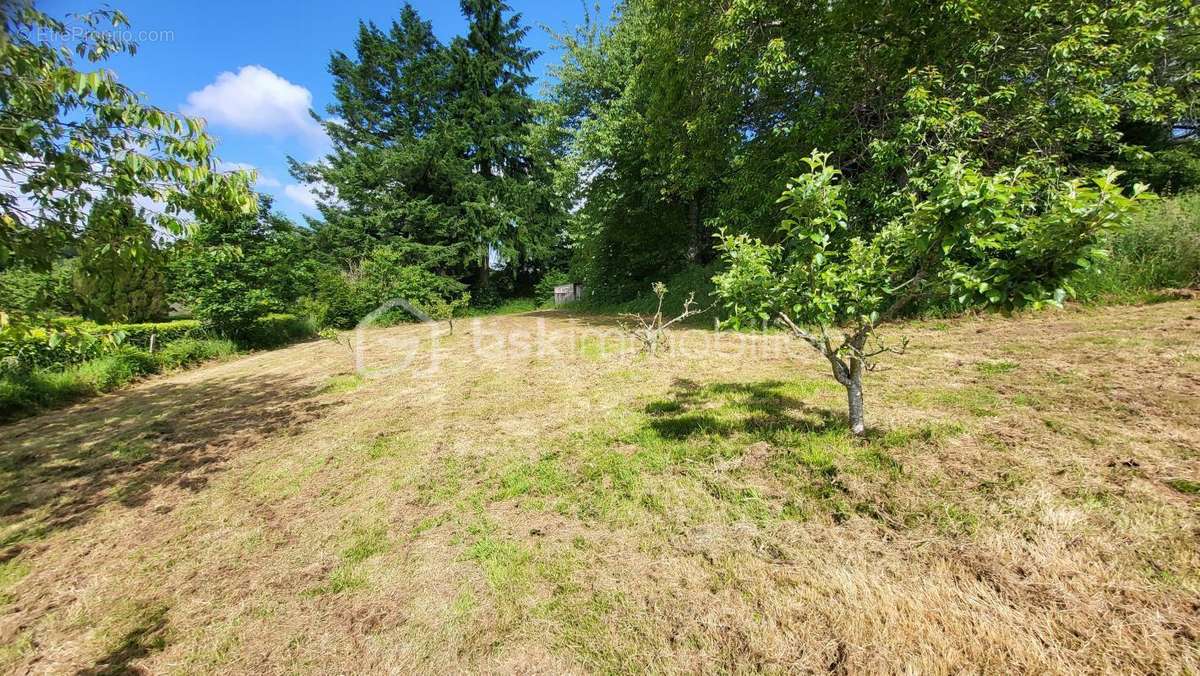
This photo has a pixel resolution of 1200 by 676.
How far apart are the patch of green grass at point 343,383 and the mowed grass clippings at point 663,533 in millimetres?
1904

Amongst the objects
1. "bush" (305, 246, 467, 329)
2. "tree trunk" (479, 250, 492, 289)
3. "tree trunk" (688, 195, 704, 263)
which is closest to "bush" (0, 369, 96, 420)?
"bush" (305, 246, 467, 329)

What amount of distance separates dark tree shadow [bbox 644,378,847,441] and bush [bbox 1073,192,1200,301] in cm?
721

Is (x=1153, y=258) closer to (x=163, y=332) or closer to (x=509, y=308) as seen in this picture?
(x=163, y=332)

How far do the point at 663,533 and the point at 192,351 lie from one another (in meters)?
14.6

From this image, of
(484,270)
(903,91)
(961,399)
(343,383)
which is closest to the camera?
(961,399)

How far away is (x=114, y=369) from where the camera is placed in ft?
28.7

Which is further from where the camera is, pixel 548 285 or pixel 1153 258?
pixel 548 285

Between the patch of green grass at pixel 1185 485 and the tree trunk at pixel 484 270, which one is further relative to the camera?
the tree trunk at pixel 484 270

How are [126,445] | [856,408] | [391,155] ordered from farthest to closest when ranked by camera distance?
[391,155] < [126,445] < [856,408]

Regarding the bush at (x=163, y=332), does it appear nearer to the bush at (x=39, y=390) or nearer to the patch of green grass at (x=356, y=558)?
the bush at (x=39, y=390)

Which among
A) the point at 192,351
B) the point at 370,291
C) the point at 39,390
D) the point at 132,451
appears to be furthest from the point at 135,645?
the point at 370,291

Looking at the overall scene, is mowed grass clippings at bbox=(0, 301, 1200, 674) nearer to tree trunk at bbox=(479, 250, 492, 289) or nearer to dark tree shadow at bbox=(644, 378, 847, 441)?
dark tree shadow at bbox=(644, 378, 847, 441)

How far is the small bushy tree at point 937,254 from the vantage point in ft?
7.16

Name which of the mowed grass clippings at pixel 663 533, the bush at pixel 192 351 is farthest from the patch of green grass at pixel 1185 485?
the bush at pixel 192 351
